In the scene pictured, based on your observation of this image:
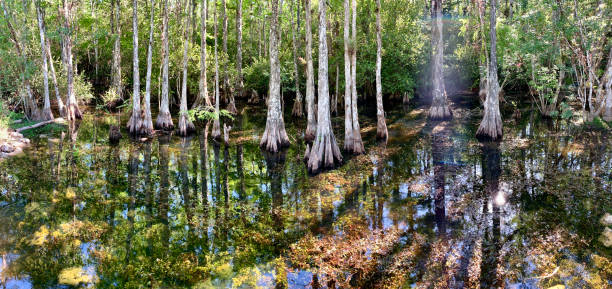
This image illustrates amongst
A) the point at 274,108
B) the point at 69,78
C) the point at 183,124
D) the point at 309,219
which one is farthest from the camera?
the point at 69,78

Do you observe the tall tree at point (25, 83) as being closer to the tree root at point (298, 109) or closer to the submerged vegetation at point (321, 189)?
the submerged vegetation at point (321, 189)

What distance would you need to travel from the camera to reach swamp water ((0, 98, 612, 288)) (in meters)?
8.30

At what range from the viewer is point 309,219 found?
36.5 feet

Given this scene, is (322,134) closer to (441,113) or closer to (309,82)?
(309,82)

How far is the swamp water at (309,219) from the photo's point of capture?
327 inches

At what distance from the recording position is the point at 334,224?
35.3 feet

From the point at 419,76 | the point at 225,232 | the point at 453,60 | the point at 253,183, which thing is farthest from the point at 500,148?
the point at 453,60

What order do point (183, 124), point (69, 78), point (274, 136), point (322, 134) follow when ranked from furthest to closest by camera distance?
point (69, 78) < point (183, 124) < point (274, 136) < point (322, 134)

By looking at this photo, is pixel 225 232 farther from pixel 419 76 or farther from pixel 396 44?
pixel 419 76

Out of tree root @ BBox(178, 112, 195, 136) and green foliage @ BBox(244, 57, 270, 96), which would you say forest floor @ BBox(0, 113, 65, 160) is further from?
green foliage @ BBox(244, 57, 270, 96)

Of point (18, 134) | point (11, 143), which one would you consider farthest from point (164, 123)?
point (11, 143)

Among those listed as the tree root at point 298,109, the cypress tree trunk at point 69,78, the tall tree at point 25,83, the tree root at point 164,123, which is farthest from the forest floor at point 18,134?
the tree root at point 298,109

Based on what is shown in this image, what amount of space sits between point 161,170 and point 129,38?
68.6 feet

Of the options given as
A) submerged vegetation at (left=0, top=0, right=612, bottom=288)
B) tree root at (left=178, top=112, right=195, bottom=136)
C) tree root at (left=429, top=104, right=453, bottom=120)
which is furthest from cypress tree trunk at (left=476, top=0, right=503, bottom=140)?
tree root at (left=178, top=112, right=195, bottom=136)
